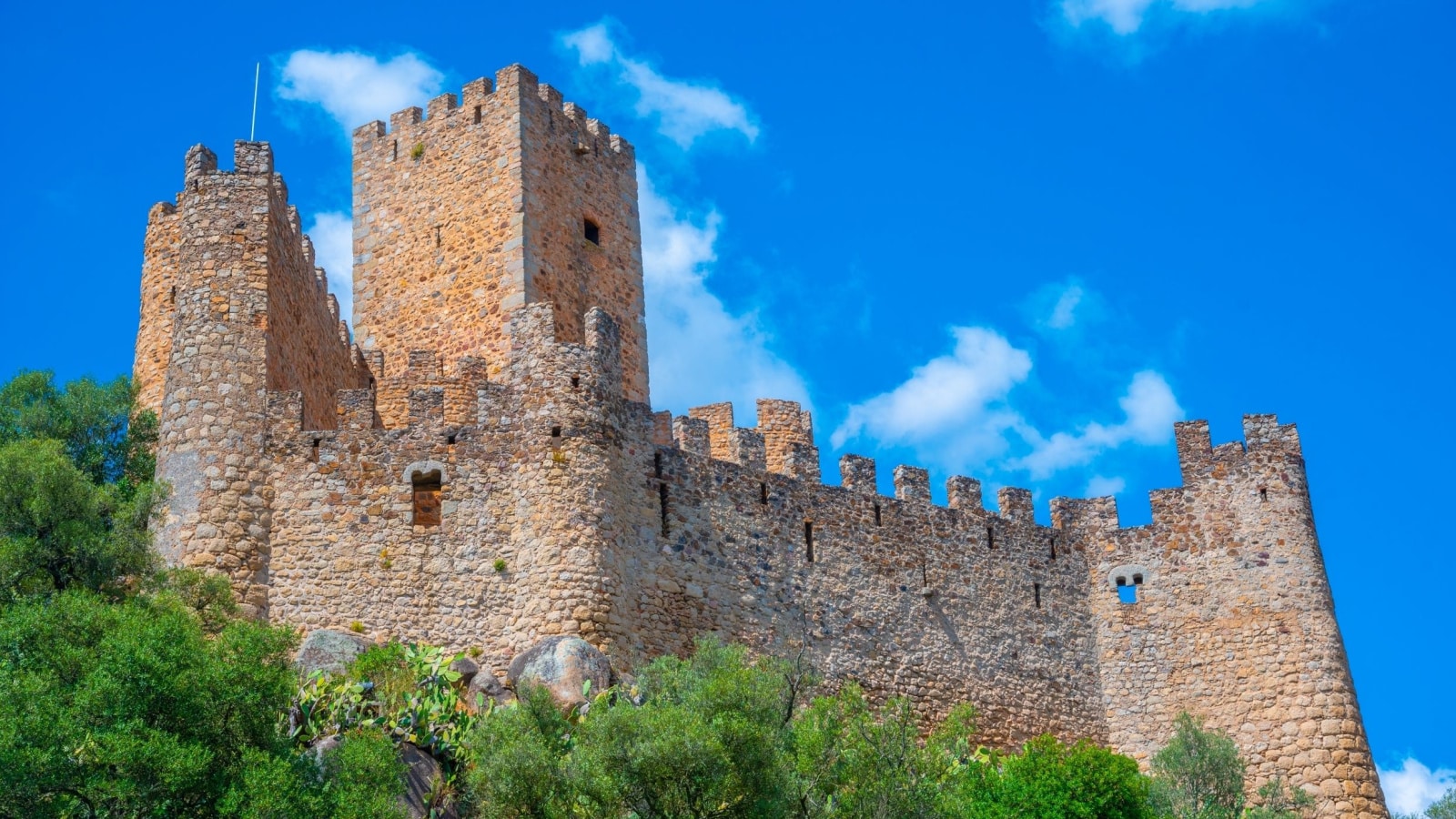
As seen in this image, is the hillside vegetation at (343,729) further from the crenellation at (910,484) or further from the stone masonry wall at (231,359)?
the crenellation at (910,484)

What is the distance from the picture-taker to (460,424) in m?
28.9

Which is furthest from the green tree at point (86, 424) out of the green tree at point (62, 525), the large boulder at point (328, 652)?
the large boulder at point (328, 652)

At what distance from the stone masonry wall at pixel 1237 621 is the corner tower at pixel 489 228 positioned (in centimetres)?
940

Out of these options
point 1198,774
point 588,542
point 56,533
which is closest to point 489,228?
point 588,542

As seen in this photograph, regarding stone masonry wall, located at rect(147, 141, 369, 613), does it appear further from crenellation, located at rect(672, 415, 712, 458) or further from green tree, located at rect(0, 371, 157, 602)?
crenellation, located at rect(672, 415, 712, 458)

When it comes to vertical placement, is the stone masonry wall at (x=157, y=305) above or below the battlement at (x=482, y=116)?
below

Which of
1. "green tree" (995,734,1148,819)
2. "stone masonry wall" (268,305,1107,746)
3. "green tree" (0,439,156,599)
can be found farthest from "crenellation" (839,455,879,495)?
"green tree" (0,439,156,599)

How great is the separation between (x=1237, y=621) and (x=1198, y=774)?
12.5 feet

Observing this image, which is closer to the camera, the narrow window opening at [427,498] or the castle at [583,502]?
the castle at [583,502]

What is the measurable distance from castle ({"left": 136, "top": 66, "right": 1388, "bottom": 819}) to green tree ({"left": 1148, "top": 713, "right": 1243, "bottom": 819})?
1.55 metres

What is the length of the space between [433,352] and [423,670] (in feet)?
26.8

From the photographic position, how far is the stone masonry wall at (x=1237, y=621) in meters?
32.0

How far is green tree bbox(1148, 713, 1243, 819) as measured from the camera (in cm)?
2936

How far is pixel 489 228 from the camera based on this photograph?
3459cm
